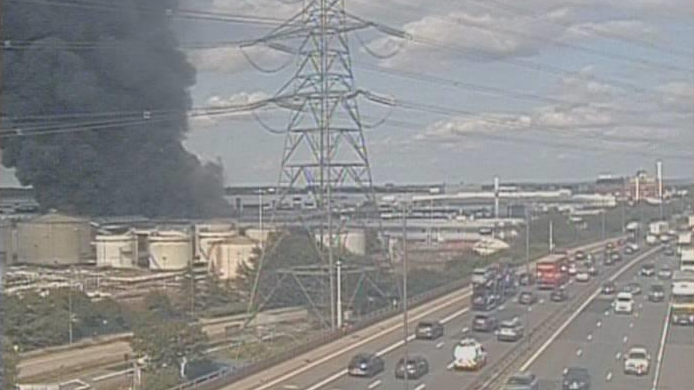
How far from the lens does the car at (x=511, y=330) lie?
440 cm

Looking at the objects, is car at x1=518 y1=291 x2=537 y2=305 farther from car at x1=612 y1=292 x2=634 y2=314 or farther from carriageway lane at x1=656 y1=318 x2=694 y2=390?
carriageway lane at x1=656 y1=318 x2=694 y2=390

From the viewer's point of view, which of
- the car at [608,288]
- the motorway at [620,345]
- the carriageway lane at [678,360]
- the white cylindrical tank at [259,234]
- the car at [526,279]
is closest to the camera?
the carriageway lane at [678,360]

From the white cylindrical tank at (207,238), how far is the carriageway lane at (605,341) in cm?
236

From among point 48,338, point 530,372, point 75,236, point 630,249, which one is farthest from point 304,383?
point 75,236

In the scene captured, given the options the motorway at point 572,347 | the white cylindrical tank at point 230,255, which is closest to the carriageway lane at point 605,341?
the motorway at point 572,347

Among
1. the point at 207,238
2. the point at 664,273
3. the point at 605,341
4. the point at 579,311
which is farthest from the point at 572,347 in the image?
the point at 207,238

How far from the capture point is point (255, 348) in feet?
15.2

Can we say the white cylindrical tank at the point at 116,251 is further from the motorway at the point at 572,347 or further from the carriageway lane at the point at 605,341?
the carriageway lane at the point at 605,341

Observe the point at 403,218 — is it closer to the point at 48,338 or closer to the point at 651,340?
the point at 651,340

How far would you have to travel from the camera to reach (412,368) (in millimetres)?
4316

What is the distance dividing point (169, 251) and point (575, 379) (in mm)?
2912

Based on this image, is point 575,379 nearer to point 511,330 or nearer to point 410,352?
point 511,330

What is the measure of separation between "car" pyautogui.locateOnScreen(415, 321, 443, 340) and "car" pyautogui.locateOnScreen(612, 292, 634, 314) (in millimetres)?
774

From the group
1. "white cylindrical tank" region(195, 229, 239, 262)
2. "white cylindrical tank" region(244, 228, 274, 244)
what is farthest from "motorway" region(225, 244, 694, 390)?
"white cylindrical tank" region(195, 229, 239, 262)
